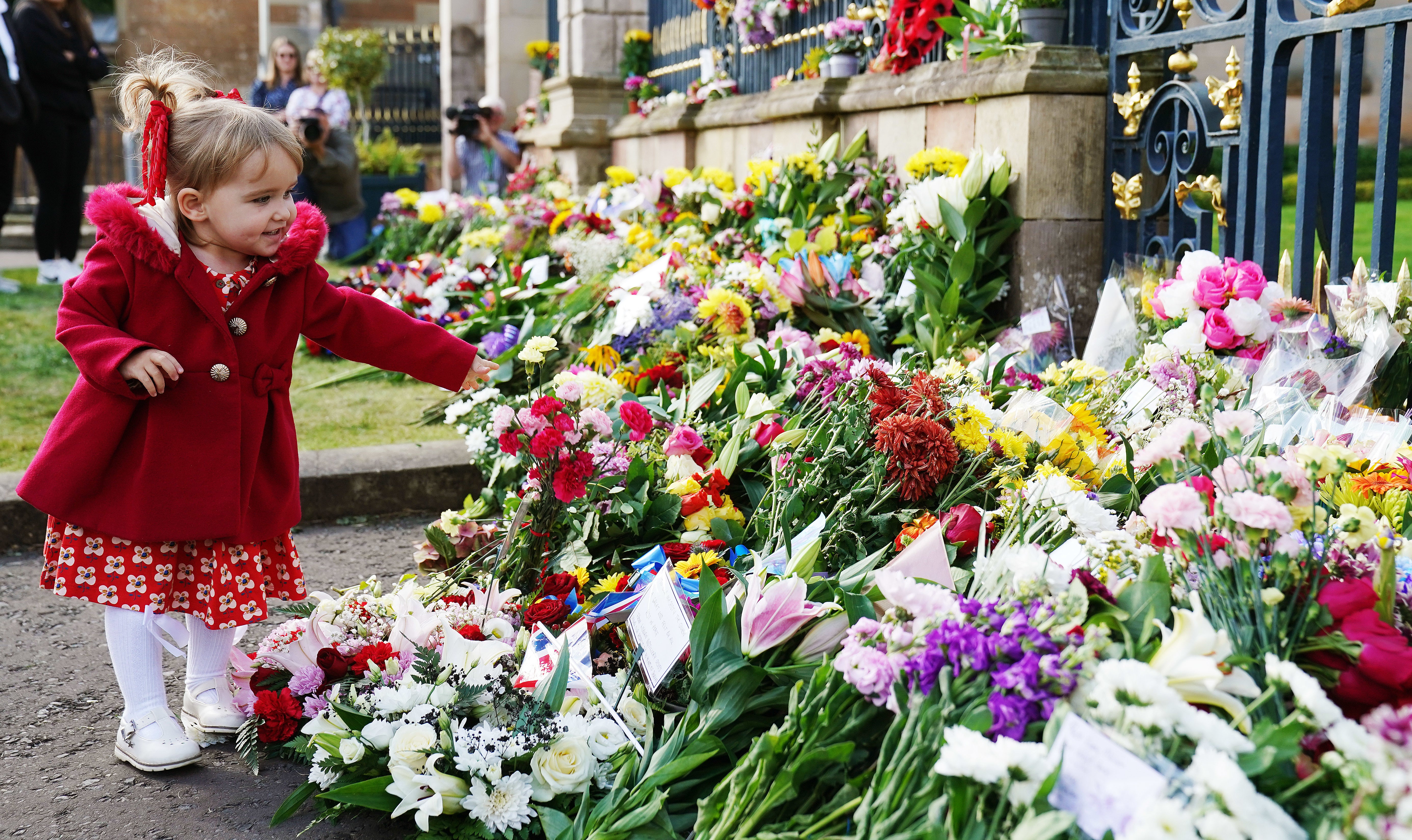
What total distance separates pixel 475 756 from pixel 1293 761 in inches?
46.6

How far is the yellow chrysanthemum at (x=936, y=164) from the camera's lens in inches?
162

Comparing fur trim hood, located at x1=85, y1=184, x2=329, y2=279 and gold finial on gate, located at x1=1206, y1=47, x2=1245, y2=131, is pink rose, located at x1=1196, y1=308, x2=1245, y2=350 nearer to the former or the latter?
gold finial on gate, located at x1=1206, y1=47, x2=1245, y2=131

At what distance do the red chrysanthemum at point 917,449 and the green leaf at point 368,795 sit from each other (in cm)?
108

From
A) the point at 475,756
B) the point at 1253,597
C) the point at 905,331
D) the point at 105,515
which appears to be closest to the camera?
the point at 1253,597

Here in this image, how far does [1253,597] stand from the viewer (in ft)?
4.93

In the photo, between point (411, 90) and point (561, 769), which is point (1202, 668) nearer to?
point (561, 769)

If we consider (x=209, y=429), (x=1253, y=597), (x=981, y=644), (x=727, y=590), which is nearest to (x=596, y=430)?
(x=727, y=590)

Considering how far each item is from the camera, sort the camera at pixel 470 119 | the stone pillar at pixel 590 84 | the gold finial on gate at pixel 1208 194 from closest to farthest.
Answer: the gold finial on gate at pixel 1208 194 < the stone pillar at pixel 590 84 < the camera at pixel 470 119

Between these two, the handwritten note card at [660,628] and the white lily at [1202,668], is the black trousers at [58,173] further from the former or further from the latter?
the white lily at [1202,668]

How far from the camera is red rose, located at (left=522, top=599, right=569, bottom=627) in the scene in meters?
2.39

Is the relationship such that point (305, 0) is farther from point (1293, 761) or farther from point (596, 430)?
point (1293, 761)

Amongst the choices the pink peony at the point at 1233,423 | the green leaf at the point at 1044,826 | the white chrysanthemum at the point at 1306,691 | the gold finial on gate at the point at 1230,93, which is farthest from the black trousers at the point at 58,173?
the white chrysanthemum at the point at 1306,691

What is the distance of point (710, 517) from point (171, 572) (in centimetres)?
111

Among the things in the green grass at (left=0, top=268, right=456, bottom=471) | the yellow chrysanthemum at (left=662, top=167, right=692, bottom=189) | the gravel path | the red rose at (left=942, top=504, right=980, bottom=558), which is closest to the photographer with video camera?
the yellow chrysanthemum at (left=662, top=167, right=692, bottom=189)
